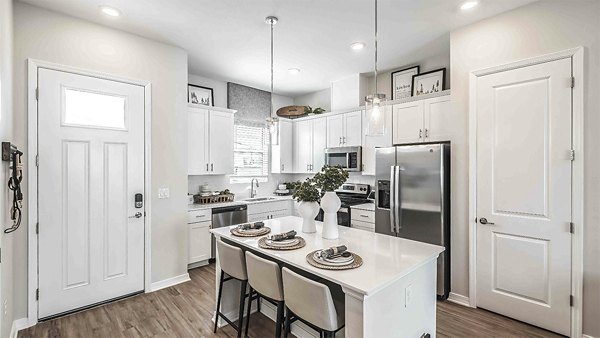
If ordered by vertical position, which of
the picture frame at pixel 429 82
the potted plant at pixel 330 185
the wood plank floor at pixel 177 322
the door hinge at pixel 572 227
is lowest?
the wood plank floor at pixel 177 322

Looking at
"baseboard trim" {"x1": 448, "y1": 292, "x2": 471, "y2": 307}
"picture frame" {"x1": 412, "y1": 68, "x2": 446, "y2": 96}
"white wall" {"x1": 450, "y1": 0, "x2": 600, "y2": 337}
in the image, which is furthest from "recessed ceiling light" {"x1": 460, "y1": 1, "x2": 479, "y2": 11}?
"baseboard trim" {"x1": 448, "y1": 292, "x2": 471, "y2": 307}

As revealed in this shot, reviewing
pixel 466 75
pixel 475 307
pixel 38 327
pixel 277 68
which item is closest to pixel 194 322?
pixel 38 327

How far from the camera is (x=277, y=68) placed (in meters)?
4.29

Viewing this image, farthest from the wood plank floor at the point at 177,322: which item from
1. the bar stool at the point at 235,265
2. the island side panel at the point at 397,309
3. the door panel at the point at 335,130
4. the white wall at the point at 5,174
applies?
the door panel at the point at 335,130

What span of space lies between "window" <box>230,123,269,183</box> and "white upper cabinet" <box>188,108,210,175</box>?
0.81 meters

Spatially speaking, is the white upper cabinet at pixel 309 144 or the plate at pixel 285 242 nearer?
the plate at pixel 285 242

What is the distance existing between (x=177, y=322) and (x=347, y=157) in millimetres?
3155

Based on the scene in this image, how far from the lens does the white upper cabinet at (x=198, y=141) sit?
163 inches

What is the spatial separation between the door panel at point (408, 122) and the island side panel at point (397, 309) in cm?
206

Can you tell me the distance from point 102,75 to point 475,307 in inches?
180

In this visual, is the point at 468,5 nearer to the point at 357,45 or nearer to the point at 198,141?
the point at 357,45

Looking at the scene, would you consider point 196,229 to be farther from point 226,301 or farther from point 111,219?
point 226,301

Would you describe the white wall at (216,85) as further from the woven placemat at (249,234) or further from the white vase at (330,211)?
the white vase at (330,211)

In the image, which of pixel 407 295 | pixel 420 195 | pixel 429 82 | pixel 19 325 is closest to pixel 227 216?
pixel 19 325
